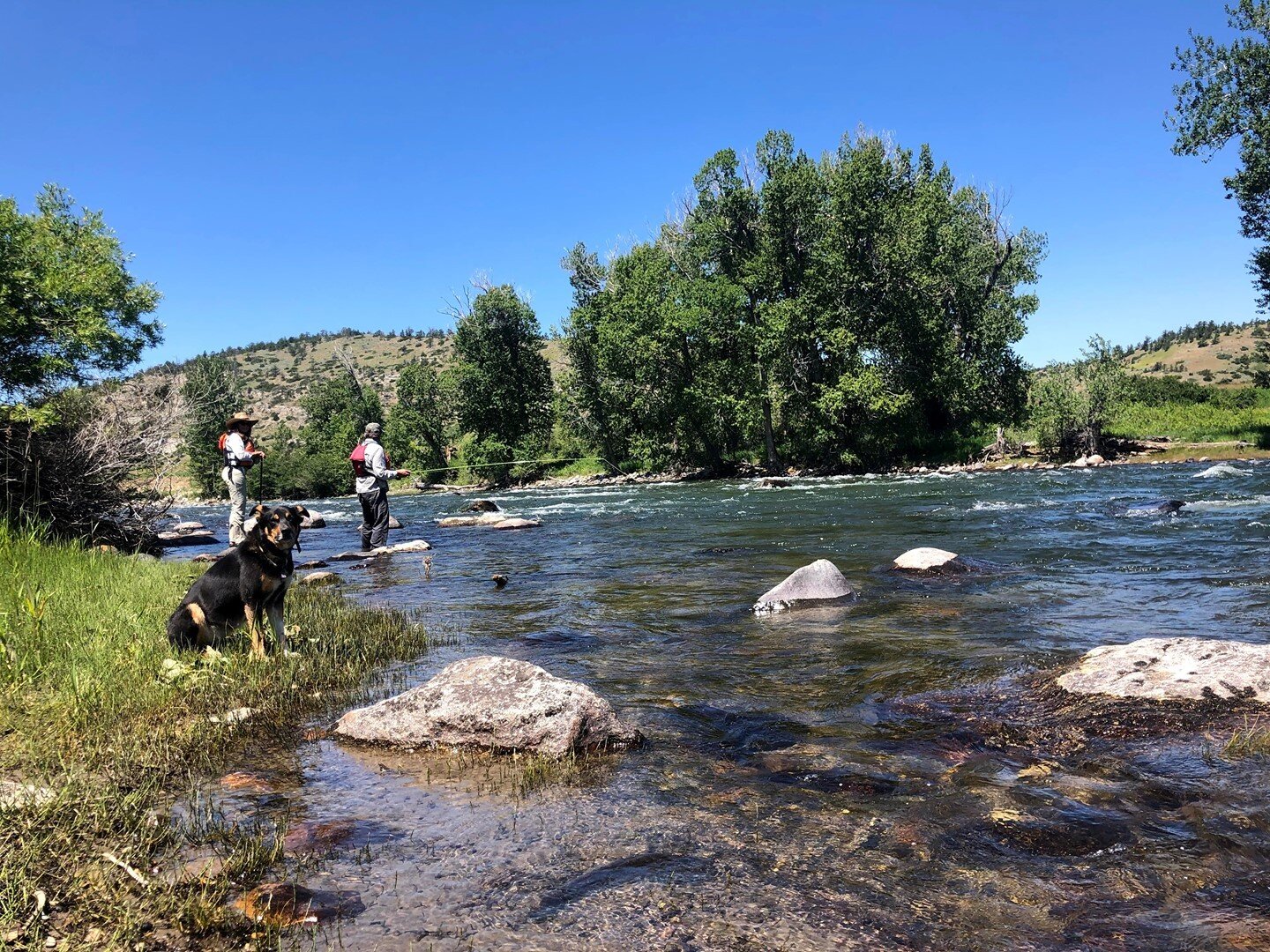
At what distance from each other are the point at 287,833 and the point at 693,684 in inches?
129

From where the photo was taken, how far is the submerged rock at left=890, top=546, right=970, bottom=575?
33.9 feet

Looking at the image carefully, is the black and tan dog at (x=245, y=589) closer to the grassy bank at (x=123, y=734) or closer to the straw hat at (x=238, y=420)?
the grassy bank at (x=123, y=734)

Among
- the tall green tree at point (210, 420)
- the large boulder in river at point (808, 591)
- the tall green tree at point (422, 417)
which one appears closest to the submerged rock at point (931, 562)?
the large boulder in river at point (808, 591)

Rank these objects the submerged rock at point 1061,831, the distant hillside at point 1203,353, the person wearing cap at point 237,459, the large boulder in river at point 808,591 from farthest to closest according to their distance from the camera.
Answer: the distant hillside at point 1203,353, the person wearing cap at point 237,459, the large boulder in river at point 808,591, the submerged rock at point 1061,831

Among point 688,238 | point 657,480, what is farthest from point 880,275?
point 657,480

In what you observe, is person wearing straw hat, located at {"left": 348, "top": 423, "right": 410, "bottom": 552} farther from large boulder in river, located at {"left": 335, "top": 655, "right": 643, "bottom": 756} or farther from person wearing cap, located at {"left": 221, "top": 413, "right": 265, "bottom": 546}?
large boulder in river, located at {"left": 335, "top": 655, "right": 643, "bottom": 756}

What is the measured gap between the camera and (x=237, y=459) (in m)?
11.6

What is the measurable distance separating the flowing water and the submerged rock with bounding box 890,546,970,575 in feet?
4.23

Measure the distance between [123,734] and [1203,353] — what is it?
357 ft

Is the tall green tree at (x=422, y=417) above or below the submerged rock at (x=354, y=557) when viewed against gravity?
above

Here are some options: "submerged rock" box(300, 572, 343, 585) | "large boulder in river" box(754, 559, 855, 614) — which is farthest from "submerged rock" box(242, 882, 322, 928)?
"submerged rock" box(300, 572, 343, 585)

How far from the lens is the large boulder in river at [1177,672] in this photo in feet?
15.8

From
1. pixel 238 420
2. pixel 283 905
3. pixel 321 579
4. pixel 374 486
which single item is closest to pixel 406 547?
pixel 374 486

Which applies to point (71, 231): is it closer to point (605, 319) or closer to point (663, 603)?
point (605, 319)
